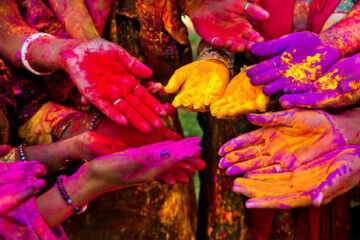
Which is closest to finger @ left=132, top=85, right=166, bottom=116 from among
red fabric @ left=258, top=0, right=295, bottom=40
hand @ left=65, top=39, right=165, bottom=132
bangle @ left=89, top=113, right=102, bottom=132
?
hand @ left=65, top=39, right=165, bottom=132

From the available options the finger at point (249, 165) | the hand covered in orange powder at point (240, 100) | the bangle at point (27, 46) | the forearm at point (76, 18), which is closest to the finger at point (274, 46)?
the hand covered in orange powder at point (240, 100)

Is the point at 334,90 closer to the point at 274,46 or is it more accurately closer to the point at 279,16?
the point at 274,46

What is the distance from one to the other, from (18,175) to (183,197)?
0.71 meters

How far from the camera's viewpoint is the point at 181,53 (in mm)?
1328

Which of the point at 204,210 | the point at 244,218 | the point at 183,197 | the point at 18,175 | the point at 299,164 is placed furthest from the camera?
the point at 204,210

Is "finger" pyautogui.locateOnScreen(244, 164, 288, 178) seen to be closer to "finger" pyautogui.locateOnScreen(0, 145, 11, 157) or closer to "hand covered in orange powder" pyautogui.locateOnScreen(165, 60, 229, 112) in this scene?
"hand covered in orange powder" pyautogui.locateOnScreen(165, 60, 229, 112)

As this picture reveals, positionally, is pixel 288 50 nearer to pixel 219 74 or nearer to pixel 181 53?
pixel 219 74

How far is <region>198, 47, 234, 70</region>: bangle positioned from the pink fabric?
776mm

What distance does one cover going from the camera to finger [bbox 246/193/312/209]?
0.87 m

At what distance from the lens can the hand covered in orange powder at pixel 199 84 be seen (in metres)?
1.03

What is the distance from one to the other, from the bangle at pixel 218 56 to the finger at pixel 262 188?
471 millimetres

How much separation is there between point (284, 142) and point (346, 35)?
40 cm

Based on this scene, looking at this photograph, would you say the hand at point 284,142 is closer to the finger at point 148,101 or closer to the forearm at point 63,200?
the finger at point 148,101

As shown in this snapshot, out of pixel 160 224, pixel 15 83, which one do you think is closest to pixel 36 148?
pixel 15 83
